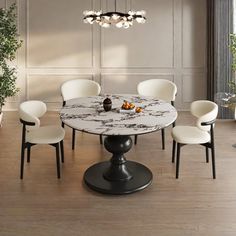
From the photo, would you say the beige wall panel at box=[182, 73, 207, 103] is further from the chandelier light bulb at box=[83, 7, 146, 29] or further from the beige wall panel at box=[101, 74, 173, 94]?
the chandelier light bulb at box=[83, 7, 146, 29]

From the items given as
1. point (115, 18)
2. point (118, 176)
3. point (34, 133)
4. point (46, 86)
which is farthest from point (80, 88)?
point (46, 86)

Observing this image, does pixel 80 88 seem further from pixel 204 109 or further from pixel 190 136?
pixel 190 136

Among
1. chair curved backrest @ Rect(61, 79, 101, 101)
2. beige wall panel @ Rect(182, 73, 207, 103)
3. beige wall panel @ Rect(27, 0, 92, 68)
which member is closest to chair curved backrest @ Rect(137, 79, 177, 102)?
chair curved backrest @ Rect(61, 79, 101, 101)

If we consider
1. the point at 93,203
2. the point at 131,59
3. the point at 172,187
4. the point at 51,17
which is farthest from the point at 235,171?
the point at 51,17

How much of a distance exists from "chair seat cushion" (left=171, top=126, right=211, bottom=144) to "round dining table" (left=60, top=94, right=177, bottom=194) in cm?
26

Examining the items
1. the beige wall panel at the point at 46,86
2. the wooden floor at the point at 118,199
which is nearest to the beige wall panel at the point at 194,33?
the beige wall panel at the point at 46,86

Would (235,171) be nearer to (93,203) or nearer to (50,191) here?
(93,203)

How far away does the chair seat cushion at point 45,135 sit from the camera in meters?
3.66

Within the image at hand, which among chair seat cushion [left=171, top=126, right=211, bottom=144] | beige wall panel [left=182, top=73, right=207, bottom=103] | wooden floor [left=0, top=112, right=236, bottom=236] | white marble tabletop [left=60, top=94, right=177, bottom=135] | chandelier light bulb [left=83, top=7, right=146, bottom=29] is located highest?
chandelier light bulb [left=83, top=7, right=146, bottom=29]

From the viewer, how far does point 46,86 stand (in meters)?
6.98

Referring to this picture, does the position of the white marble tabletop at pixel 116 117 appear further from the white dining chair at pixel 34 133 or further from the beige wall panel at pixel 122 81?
the beige wall panel at pixel 122 81

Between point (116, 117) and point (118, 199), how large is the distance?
781 millimetres

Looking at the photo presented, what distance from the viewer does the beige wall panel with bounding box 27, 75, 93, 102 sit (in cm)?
694

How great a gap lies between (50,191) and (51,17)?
4230 millimetres
